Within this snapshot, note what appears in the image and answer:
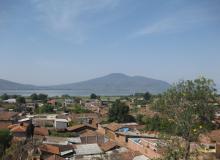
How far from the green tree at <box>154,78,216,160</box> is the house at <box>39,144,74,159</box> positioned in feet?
42.6

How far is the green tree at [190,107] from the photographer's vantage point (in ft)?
43.1

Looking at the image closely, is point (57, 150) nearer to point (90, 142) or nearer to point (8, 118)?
point (90, 142)

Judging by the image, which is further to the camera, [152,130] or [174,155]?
[152,130]

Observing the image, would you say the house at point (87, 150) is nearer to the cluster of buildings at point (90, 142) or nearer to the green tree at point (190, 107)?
the cluster of buildings at point (90, 142)

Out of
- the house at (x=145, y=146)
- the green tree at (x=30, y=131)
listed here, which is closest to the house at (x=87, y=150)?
the house at (x=145, y=146)

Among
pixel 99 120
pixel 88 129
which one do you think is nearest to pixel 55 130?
pixel 88 129

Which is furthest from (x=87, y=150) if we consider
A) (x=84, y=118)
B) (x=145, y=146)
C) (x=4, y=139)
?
(x=84, y=118)

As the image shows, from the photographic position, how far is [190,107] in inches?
525

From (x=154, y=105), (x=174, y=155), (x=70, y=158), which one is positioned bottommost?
(x=70, y=158)

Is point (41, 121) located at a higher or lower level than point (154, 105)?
lower

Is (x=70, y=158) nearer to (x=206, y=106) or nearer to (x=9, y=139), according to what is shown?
(x=9, y=139)

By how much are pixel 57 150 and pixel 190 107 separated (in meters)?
14.7

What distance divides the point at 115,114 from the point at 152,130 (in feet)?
41.9

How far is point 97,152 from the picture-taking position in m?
26.3
